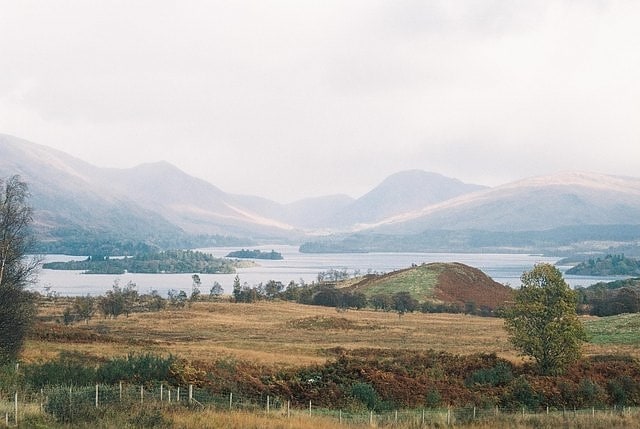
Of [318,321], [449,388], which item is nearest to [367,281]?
[318,321]

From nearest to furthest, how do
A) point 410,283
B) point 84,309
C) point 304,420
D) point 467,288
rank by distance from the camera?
point 304,420 < point 84,309 < point 410,283 < point 467,288

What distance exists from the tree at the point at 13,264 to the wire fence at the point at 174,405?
1091cm

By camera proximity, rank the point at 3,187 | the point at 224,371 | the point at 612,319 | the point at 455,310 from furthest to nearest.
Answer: the point at 455,310 < the point at 612,319 < the point at 3,187 < the point at 224,371

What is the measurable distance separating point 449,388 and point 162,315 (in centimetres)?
7150

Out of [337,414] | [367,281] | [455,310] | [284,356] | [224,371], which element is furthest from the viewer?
[367,281]

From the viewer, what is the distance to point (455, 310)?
12794cm

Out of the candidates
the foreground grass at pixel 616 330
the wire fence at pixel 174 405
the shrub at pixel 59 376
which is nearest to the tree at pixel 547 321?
the wire fence at pixel 174 405

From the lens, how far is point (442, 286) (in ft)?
491

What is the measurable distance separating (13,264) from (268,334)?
44744 millimetres

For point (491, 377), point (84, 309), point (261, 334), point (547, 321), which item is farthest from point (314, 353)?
point (84, 309)

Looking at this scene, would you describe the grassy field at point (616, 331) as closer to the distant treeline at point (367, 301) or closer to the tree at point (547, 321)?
the tree at point (547, 321)

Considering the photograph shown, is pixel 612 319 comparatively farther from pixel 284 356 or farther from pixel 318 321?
pixel 284 356

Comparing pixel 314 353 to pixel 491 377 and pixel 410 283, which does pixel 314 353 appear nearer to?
pixel 491 377

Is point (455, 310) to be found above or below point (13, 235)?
below
